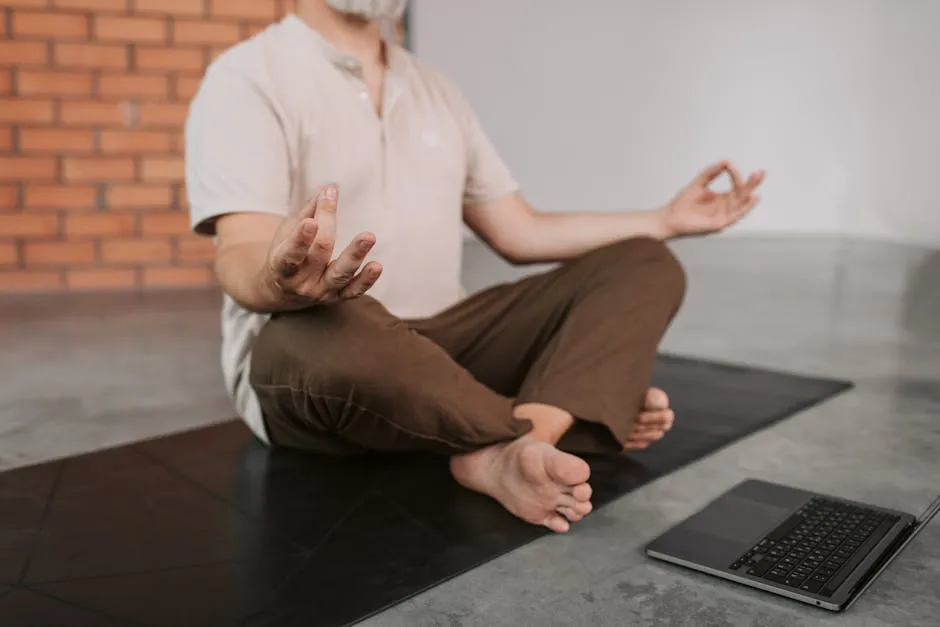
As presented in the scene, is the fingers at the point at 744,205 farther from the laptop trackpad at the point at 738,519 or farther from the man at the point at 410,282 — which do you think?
the laptop trackpad at the point at 738,519

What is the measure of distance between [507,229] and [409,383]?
1.85 feet

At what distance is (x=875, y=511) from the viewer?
1363 millimetres

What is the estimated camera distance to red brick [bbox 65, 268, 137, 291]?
3531 mm

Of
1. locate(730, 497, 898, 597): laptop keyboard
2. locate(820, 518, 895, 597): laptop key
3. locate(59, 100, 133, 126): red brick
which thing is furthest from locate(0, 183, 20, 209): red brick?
locate(820, 518, 895, 597): laptop key

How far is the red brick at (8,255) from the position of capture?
135 inches

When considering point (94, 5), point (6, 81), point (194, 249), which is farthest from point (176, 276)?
point (94, 5)

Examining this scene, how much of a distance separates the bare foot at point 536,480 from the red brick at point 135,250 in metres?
2.50

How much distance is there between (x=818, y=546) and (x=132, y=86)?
9.87 feet

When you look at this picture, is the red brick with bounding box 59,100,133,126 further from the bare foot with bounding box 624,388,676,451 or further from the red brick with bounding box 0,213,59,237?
the bare foot with bounding box 624,388,676,451

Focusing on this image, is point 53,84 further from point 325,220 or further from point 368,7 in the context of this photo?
point 325,220

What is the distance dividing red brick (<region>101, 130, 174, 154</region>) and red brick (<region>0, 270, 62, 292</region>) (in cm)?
49

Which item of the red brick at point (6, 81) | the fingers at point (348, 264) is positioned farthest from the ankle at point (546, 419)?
the red brick at point (6, 81)

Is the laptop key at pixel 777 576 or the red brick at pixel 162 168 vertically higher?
the red brick at pixel 162 168

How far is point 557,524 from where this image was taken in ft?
4.31
